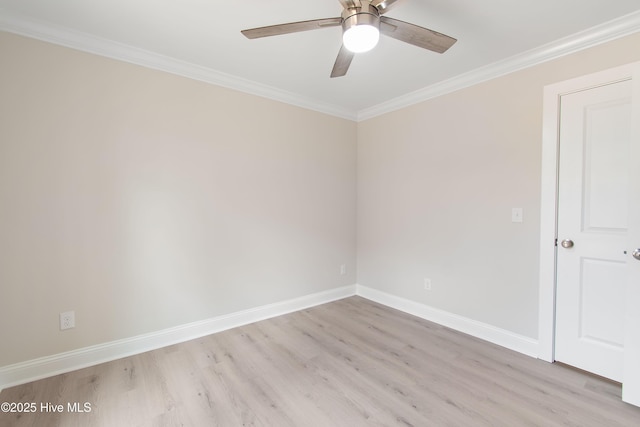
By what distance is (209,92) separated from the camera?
268 cm

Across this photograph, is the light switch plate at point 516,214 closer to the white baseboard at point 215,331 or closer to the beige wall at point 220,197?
the beige wall at point 220,197

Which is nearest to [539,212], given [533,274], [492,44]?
[533,274]

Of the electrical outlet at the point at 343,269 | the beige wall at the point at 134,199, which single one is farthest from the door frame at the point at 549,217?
the beige wall at the point at 134,199

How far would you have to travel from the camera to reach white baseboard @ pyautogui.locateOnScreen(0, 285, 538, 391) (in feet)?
6.58

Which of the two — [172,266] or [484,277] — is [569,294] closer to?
[484,277]

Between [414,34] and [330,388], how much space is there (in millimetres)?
2200

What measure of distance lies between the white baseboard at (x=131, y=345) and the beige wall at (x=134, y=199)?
0.06 m

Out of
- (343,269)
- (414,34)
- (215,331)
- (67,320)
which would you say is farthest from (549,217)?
(67,320)

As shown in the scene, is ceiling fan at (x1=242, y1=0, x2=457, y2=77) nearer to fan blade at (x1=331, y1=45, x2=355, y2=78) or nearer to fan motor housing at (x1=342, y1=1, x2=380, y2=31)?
fan motor housing at (x1=342, y1=1, x2=380, y2=31)

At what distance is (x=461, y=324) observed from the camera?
2.78 meters

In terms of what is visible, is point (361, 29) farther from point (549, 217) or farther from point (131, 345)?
point (131, 345)

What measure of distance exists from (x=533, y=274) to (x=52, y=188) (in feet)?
12.0

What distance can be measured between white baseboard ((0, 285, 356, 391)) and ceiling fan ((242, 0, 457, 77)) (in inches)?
94.5

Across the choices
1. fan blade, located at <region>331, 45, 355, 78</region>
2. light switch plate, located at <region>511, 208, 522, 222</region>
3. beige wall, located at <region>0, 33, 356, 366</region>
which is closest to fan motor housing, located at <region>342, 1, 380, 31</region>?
fan blade, located at <region>331, 45, 355, 78</region>
